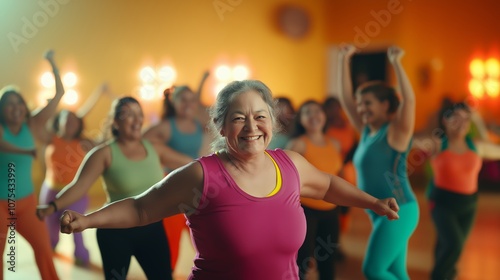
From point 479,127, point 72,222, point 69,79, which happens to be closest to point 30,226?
point 72,222

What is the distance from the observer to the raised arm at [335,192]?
1.92 metres

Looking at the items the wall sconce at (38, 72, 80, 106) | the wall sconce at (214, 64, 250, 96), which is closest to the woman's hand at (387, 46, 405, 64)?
the wall sconce at (38, 72, 80, 106)

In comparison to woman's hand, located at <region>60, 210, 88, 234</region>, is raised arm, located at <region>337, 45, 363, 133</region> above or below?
above

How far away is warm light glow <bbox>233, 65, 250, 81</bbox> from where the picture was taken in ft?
27.7

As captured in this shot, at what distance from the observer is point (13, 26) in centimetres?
306

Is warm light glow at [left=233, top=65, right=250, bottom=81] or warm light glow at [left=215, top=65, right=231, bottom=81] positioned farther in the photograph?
warm light glow at [left=233, top=65, right=250, bottom=81]

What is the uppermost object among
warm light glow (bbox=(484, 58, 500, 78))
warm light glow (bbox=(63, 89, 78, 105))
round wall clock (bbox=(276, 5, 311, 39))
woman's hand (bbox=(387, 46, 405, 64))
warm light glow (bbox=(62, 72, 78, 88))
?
round wall clock (bbox=(276, 5, 311, 39))

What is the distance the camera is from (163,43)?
24.8 feet

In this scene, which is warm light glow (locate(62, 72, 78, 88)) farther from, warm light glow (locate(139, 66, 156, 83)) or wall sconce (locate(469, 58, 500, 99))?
wall sconce (locate(469, 58, 500, 99))

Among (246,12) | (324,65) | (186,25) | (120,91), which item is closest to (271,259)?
(120,91)

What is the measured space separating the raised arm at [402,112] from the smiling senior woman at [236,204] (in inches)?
51.3

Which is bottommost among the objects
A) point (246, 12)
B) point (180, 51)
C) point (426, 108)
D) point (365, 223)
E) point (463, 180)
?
point (365, 223)

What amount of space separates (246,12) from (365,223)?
4.12 m

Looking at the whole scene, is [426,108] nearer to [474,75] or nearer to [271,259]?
[474,75]
